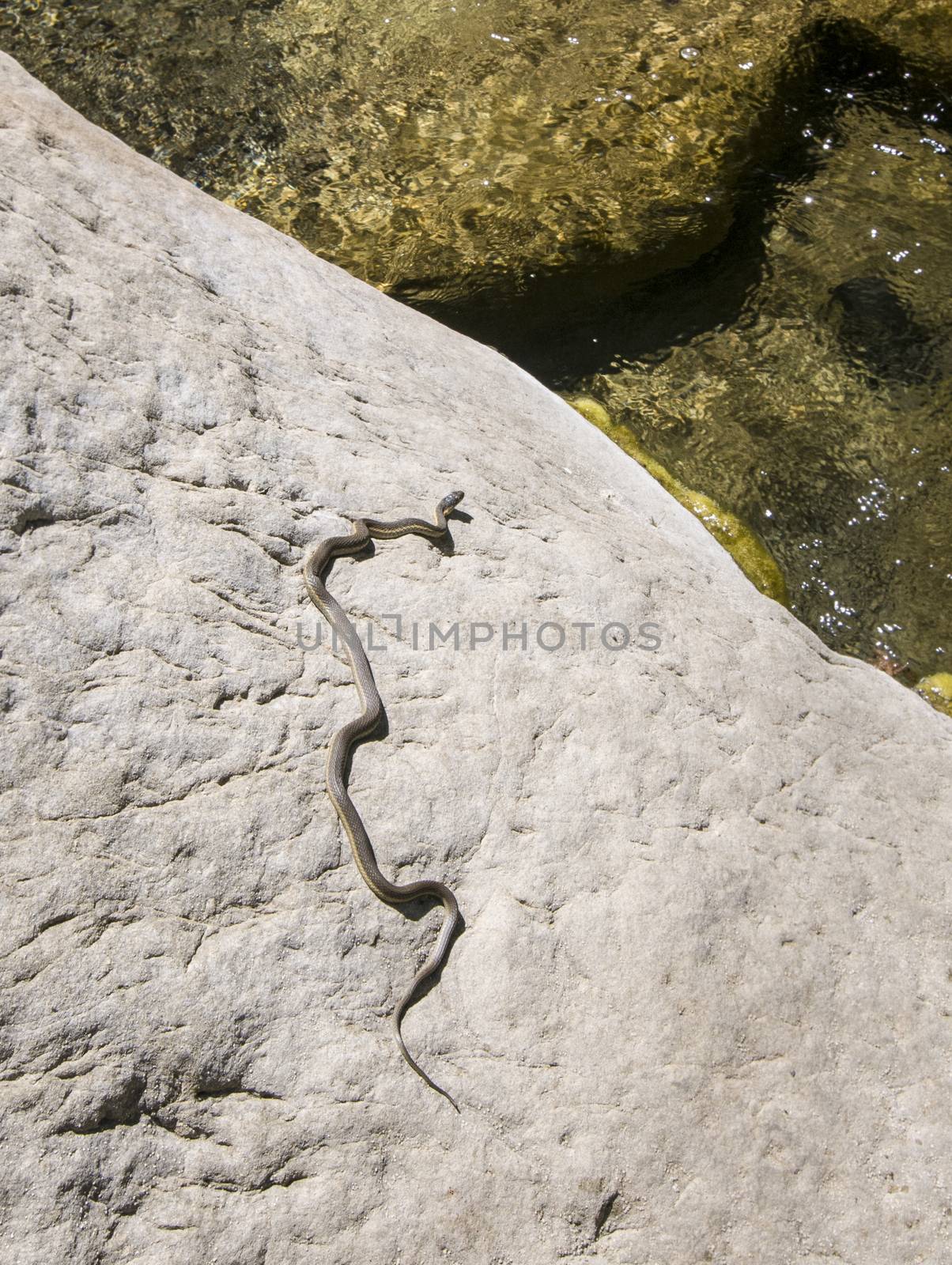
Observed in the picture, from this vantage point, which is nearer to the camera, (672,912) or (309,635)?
(672,912)

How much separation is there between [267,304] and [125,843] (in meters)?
2.85

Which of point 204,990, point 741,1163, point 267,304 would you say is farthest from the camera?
point 267,304

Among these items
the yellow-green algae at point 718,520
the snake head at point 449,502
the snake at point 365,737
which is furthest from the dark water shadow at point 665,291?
the snake at point 365,737

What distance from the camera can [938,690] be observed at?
6.04 meters

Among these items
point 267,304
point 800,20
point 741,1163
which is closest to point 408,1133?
point 741,1163

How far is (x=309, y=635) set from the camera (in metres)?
3.80

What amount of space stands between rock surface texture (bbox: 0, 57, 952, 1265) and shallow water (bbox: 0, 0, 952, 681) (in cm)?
256

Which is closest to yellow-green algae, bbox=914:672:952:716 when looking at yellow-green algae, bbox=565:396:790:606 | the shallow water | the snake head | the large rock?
the shallow water

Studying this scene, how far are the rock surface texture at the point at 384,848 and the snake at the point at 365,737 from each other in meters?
0.06

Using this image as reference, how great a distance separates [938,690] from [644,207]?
14.6ft

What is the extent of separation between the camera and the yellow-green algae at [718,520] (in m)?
6.28

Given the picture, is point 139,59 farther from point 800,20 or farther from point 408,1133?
point 408,1133

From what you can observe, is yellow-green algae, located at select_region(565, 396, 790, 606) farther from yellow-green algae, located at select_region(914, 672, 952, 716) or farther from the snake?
the snake

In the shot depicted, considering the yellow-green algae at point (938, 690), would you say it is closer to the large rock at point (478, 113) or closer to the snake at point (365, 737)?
the snake at point (365, 737)
